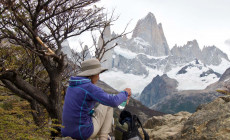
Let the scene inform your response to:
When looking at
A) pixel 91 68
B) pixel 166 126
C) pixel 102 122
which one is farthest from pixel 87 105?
pixel 166 126

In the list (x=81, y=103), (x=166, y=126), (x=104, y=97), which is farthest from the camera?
(x=166, y=126)

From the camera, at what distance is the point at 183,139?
544 cm

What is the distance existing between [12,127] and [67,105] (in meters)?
3.24

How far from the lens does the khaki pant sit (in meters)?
Result: 4.37

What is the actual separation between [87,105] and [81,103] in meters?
0.13

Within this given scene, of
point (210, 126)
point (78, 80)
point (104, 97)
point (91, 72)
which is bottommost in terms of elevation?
point (210, 126)

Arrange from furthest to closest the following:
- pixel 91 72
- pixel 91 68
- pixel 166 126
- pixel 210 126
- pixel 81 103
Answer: pixel 166 126
pixel 210 126
pixel 91 68
pixel 91 72
pixel 81 103

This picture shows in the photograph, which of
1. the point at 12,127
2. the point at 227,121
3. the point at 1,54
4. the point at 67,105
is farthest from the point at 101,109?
the point at 1,54

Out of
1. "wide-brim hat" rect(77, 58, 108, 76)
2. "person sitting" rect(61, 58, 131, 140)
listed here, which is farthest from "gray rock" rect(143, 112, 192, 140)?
"wide-brim hat" rect(77, 58, 108, 76)

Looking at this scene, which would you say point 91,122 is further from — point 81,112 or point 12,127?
point 12,127

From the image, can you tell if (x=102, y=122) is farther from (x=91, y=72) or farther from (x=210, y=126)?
(x=210, y=126)

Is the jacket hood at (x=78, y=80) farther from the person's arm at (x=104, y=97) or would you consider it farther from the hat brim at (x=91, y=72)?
the person's arm at (x=104, y=97)

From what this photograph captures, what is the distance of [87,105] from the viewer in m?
4.14

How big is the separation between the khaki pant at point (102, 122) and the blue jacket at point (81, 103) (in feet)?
0.49
